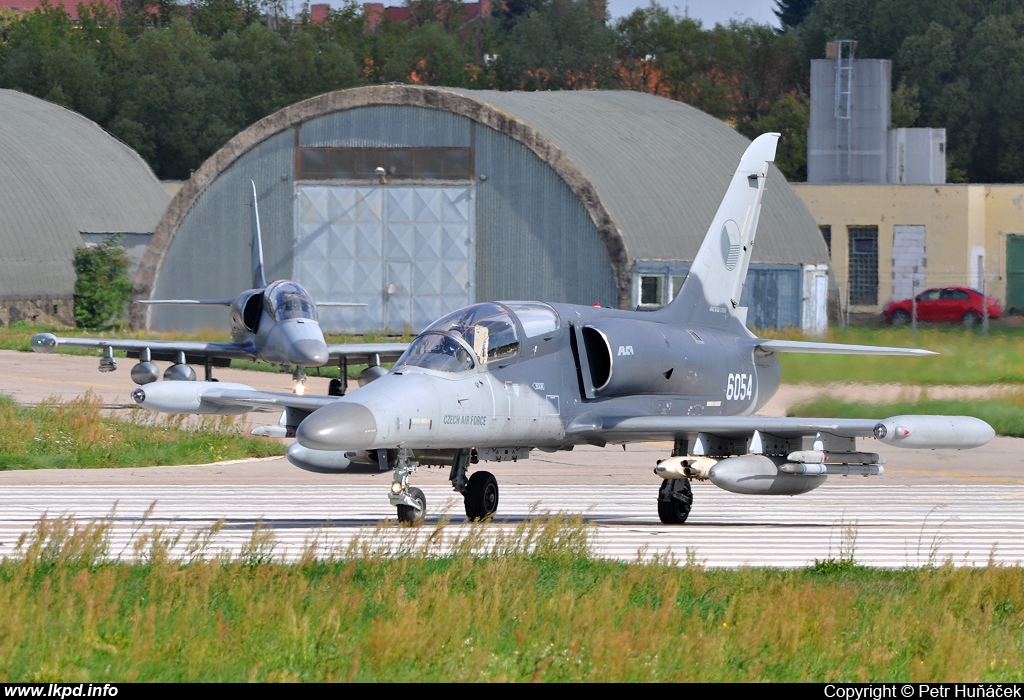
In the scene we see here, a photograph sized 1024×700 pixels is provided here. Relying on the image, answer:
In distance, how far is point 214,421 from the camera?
2681 cm

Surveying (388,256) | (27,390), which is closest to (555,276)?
(388,256)

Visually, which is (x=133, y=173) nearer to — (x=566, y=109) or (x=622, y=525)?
(x=566, y=109)

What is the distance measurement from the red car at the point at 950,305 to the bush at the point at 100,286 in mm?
27368

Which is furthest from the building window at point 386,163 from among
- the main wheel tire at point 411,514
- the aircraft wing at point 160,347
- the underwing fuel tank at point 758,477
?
the main wheel tire at point 411,514

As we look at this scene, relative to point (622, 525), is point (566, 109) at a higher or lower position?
higher

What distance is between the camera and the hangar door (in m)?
43.2

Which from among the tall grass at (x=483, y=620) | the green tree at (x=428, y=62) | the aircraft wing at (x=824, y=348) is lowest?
the tall grass at (x=483, y=620)

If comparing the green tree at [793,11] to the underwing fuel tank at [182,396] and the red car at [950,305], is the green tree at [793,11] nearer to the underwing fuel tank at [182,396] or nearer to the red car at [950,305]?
the red car at [950,305]

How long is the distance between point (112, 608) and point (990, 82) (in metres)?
78.1

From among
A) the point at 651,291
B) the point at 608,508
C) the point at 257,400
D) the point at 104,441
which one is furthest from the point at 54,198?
the point at 257,400

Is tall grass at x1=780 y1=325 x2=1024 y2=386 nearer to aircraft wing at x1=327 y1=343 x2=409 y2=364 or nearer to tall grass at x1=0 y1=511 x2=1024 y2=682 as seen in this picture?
aircraft wing at x1=327 y1=343 x2=409 y2=364

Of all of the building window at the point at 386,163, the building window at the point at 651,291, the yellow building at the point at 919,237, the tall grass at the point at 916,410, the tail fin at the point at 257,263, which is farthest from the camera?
the yellow building at the point at 919,237

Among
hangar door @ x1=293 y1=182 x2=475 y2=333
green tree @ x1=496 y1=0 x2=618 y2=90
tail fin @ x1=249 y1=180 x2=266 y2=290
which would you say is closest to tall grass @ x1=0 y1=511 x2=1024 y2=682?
tail fin @ x1=249 y1=180 x2=266 y2=290

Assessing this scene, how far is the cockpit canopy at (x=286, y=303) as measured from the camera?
3138 centimetres
